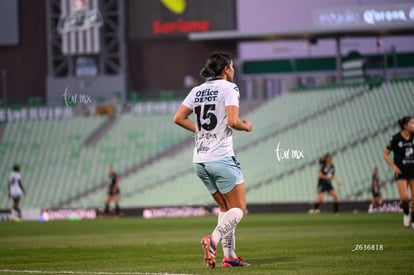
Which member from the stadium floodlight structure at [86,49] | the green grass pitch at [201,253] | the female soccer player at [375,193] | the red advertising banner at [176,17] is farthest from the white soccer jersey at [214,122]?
the stadium floodlight structure at [86,49]

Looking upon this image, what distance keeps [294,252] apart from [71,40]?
124 feet

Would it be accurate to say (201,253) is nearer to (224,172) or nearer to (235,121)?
(224,172)

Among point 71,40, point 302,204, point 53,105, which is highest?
point 71,40

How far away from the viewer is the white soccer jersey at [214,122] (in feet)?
43.3

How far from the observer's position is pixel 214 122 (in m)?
13.3

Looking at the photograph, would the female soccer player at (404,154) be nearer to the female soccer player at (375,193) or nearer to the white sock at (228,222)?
the white sock at (228,222)

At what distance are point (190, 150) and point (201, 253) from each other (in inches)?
1259

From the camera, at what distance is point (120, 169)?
159 ft

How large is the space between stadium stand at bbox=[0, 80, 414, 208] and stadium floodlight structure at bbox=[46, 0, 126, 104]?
1723 millimetres

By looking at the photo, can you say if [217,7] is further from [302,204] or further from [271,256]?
[271,256]

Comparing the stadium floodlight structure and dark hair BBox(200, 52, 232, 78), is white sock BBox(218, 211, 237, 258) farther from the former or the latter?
the stadium floodlight structure

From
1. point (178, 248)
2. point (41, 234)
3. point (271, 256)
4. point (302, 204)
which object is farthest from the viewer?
point (302, 204)

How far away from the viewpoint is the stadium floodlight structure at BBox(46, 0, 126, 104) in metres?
51.8

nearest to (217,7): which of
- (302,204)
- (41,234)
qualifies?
(302,204)
